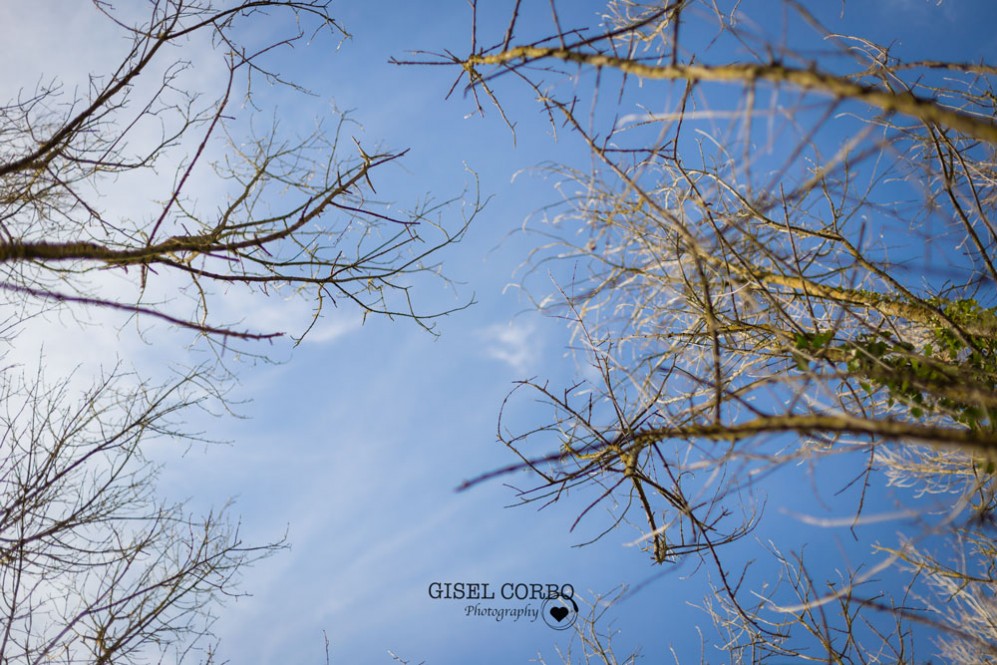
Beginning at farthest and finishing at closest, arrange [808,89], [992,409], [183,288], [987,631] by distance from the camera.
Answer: [987,631]
[183,288]
[992,409]
[808,89]

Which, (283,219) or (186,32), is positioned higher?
A: (186,32)

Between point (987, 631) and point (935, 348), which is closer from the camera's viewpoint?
point (935, 348)

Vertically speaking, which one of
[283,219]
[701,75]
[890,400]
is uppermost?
[283,219]

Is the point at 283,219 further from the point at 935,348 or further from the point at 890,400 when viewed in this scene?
the point at 935,348

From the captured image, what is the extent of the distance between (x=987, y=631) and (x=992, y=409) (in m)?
4.00

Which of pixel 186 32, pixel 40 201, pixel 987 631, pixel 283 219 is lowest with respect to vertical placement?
pixel 987 631

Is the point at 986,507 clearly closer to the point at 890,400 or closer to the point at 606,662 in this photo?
the point at 890,400

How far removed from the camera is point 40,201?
336cm

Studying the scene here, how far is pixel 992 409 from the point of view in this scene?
2.34 meters

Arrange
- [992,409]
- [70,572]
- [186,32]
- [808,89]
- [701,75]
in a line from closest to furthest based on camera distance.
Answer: [808,89] < [701,75] < [992,409] < [186,32] < [70,572]

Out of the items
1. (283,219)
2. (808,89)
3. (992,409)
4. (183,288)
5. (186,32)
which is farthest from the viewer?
(183,288)

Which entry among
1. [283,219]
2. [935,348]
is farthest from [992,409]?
[283,219]

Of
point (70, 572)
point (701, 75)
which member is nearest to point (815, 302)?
point (701, 75)

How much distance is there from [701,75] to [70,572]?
420cm
